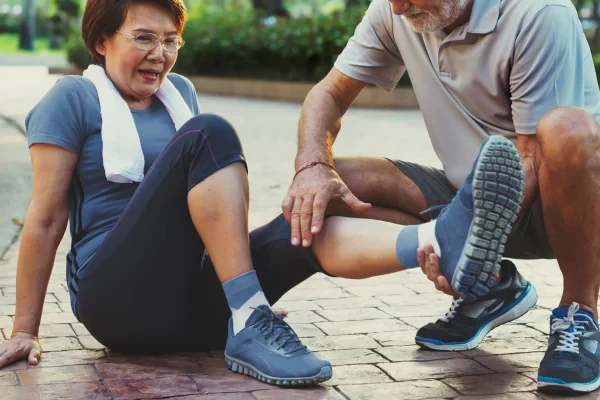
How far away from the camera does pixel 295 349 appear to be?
2.93 m

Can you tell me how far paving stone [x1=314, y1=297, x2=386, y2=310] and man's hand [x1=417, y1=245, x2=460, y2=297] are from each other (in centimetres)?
135

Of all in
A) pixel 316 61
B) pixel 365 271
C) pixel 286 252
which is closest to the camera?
pixel 365 271

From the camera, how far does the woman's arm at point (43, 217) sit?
3020 mm

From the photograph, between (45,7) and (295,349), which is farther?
(45,7)

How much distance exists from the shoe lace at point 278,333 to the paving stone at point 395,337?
22.0 inches

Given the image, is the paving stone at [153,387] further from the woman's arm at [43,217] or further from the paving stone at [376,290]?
the paving stone at [376,290]

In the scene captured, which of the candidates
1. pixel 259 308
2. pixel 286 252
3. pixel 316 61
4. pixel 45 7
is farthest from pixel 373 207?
pixel 45 7

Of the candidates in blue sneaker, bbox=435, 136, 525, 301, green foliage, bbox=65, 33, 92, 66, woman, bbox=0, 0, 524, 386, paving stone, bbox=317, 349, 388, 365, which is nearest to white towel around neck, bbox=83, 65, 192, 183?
woman, bbox=0, 0, 524, 386

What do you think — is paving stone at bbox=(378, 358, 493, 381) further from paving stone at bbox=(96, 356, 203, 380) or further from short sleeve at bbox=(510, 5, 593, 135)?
short sleeve at bbox=(510, 5, 593, 135)

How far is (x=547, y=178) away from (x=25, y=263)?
1609 mm

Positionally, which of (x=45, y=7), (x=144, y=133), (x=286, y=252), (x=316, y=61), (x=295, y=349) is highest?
(x=144, y=133)

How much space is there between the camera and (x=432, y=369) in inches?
124

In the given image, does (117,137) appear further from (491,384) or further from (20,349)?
(491,384)

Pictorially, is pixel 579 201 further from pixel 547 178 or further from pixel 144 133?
pixel 144 133
